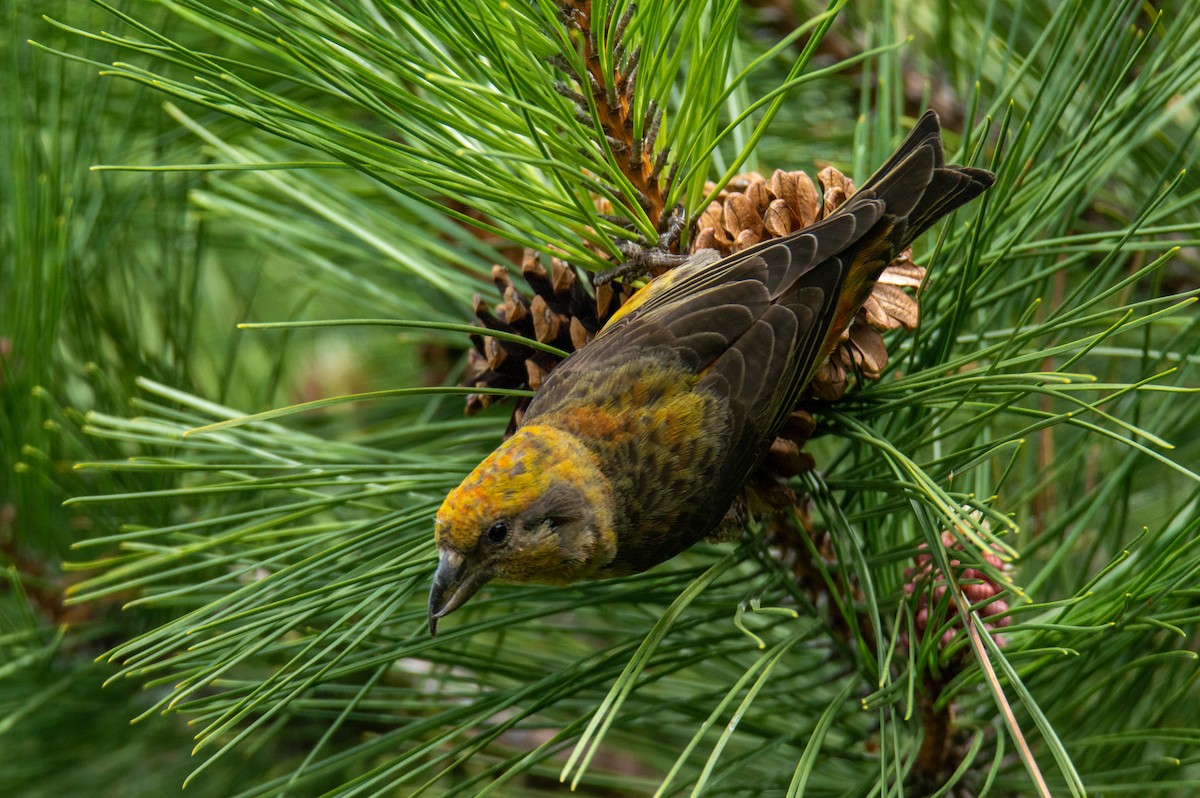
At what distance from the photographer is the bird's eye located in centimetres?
163

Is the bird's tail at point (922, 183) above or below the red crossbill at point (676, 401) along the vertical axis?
above

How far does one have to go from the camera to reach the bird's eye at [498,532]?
5.36 feet

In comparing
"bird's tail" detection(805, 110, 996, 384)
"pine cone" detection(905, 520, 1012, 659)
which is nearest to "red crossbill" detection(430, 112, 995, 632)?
"bird's tail" detection(805, 110, 996, 384)

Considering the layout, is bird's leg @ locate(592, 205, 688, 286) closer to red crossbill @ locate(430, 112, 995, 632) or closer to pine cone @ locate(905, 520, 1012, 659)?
red crossbill @ locate(430, 112, 995, 632)

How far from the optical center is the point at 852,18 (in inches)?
110

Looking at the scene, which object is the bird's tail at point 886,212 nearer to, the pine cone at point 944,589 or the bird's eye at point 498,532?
the pine cone at point 944,589

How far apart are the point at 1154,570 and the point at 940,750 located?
540 millimetres

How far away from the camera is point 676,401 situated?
1.82 m

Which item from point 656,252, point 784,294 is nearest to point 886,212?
point 784,294

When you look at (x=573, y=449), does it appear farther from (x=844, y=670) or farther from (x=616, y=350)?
(x=844, y=670)

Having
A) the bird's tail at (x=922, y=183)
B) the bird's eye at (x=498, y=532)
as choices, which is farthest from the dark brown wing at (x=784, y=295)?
the bird's eye at (x=498, y=532)

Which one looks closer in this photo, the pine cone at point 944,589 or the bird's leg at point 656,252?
the pine cone at point 944,589

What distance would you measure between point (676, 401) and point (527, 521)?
32 centimetres

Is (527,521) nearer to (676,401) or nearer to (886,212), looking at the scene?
(676,401)
